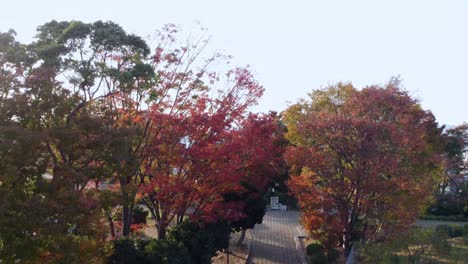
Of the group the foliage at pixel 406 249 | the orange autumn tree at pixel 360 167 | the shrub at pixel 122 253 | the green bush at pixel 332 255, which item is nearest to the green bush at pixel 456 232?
the orange autumn tree at pixel 360 167

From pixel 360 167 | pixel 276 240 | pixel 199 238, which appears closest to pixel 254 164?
pixel 199 238

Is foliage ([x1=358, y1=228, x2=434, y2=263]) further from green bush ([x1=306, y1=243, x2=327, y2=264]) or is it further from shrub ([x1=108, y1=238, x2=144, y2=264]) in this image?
shrub ([x1=108, y1=238, x2=144, y2=264])

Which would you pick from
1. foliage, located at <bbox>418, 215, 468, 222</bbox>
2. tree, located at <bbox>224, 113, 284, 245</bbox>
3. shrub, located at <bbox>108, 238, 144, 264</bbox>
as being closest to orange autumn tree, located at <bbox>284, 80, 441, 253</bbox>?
tree, located at <bbox>224, 113, 284, 245</bbox>

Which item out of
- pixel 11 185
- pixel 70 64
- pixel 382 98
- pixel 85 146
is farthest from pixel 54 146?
pixel 382 98

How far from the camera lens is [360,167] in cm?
1812

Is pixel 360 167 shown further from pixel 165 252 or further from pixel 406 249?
pixel 165 252

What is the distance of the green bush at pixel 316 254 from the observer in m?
20.5

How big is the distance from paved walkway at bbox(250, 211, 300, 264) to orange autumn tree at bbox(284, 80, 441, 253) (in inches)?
129

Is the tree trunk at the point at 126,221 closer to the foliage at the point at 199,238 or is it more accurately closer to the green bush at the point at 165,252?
the green bush at the point at 165,252

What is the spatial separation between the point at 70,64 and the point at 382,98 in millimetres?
11663

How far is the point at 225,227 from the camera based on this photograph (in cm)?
1866

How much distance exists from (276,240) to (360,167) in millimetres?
9807

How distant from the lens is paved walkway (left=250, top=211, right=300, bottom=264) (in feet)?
73.7

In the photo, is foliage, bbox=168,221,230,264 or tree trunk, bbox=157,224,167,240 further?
tree trunk, bbox=157,224,167,240
